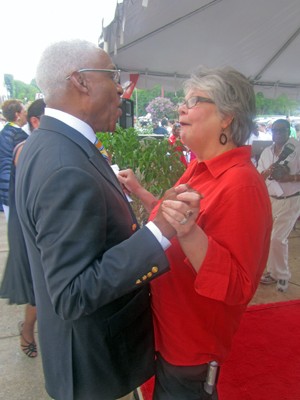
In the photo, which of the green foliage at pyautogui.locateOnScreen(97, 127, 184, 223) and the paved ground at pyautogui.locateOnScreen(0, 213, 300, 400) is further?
the green foliage at pyautogui.locateOnScreen(97, 127, 184, 223)

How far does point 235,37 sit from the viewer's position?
17.8 feet

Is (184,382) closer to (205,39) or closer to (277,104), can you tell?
(205,39)

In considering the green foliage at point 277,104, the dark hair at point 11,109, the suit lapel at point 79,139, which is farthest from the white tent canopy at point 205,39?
the suit lapel at point 79,139

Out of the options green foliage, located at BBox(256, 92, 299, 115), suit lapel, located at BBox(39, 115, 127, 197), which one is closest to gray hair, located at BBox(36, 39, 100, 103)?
suit lapel, located at BBox(39, 115, 127, 197)

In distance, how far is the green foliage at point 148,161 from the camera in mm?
2809

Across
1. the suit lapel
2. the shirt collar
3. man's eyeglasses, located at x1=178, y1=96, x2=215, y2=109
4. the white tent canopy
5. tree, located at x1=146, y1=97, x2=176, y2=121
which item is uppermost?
tree, located at x1=146, y1=97, x2=176, y2=121

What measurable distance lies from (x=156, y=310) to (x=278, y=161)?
3.15 metres

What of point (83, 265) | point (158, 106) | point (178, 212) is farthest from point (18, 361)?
point (158, 106)

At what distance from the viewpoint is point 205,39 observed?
5430 millimetres

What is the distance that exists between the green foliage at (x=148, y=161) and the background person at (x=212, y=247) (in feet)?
4.47

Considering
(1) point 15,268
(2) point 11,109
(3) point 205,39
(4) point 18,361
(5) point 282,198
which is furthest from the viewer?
(3) point 205,39

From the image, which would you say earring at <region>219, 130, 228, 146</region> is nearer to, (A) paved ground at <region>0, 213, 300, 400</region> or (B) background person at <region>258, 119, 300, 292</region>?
(A) paved ground at <region>0, 213, 300, 400</region>

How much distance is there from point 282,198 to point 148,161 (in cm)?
209

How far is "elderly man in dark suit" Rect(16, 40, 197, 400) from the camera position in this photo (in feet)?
2.88
